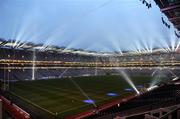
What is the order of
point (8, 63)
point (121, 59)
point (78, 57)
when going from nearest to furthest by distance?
point (8, 63) → point (78, 57) → point (121, 59)

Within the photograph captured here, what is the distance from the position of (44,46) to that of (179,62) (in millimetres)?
57798

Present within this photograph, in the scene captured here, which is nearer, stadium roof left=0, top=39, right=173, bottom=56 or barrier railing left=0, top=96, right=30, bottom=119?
barrier railing left=0, top=96, right=30, bottom=119

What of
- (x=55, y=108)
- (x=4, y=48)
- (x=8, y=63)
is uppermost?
(x=4, y=48)

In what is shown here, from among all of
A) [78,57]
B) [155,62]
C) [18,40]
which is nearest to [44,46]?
[18,40]

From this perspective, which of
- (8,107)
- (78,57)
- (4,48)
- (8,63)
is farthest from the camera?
(78,57)

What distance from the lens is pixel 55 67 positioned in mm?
87375

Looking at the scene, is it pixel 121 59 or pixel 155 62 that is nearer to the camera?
pixel 155 62

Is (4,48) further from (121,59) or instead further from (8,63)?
(121,59)

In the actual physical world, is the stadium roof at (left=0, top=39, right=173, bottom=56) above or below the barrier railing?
above

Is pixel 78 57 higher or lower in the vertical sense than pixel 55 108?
higher

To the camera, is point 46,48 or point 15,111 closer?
point 15,111

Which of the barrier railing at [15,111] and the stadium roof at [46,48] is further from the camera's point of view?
the stadium roof at [46,48]

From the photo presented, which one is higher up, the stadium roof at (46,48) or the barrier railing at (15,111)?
the stadium roof at (46,48)

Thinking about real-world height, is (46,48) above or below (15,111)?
above
